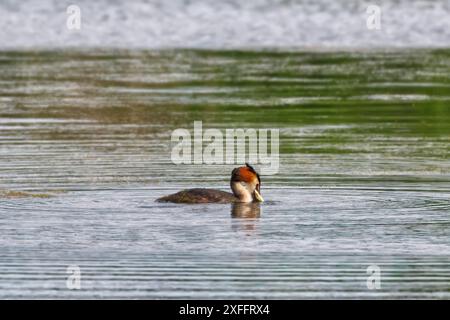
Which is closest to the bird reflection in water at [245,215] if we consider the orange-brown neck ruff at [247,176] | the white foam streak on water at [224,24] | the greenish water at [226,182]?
the greenish water at [226,182]

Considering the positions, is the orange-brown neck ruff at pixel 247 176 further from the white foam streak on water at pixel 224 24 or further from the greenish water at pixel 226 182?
the white foam streak on water at pixel 224 24

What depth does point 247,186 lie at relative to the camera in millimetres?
17016

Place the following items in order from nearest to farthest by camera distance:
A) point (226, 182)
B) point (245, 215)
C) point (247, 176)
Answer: point (245, 215) < point (247, 176) < point (226, 182)

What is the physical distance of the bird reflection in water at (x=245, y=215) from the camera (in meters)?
15.5

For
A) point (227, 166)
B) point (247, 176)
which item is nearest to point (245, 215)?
point (247, 176)

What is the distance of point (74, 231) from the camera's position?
15.1 m

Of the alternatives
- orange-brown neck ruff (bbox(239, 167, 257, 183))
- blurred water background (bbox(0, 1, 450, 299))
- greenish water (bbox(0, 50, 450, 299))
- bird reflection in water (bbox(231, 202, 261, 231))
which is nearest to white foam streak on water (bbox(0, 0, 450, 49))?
blurred water background (bbox(0, 1, 450, 299))

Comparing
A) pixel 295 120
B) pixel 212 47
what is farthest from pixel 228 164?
pixel 212 47

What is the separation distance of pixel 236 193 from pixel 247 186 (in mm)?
152

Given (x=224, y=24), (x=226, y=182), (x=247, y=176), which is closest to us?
(x=247, y=176)

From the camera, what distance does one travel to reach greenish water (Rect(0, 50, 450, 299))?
13.2m

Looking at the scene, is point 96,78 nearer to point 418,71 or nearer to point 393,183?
point 418,71

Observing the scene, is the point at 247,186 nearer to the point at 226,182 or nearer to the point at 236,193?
the point at 236,193
